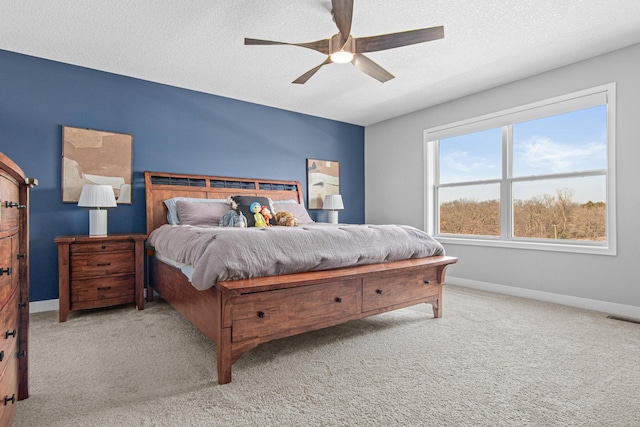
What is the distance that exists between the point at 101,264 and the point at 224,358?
2.01 meters

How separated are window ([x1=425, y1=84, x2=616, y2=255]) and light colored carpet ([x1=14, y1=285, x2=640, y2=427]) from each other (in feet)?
3.83

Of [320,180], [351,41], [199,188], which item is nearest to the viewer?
[351,41]

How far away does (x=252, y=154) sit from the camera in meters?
4.68

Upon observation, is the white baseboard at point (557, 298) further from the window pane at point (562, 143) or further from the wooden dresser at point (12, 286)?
the wooden dresser at point (12, 286)

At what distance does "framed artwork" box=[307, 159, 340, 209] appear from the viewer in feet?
17.3

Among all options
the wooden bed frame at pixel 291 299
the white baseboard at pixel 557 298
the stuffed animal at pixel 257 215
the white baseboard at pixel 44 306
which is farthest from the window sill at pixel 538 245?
the white baseboard at pixel 44 306

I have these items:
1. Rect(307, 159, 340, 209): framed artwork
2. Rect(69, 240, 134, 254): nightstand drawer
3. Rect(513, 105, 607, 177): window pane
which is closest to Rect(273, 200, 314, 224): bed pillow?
Rect(307, 159, 340, 209): framed artwork

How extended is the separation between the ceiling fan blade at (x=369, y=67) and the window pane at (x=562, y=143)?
212 centimetres

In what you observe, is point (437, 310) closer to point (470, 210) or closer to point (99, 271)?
point (470, 210)

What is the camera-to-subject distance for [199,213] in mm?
3598

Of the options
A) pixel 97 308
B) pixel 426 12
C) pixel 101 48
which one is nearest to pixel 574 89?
pixel 426 12

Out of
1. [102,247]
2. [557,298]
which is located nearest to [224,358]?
[102,247]

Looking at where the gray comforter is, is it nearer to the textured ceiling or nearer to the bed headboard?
the bed headboard

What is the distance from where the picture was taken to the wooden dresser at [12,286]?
3.68 ft
